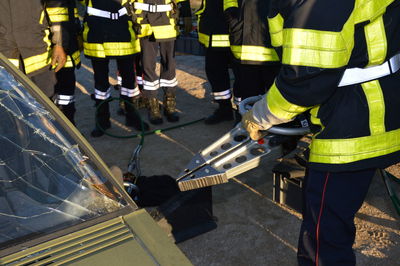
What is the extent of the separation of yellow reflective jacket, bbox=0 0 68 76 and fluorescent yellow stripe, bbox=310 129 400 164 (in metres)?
2.89

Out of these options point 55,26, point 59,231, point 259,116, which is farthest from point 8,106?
point 55,26

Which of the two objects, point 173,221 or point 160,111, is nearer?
point 173,221

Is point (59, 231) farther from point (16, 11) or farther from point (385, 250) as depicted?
point (16, 11)

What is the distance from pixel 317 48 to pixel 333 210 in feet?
2.48

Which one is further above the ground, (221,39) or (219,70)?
(221,39)

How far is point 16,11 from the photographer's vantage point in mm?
3514

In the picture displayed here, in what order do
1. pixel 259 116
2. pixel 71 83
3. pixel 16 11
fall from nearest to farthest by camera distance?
pixel 259 116 → pixel 16 11 → pixel 71 83

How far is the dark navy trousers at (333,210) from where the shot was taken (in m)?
1.85

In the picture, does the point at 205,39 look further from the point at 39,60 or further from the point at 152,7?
the point at 39,60

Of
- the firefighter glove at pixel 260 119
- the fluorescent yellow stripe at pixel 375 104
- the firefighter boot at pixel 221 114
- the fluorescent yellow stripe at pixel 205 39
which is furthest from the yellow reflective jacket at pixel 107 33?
the fluorescent yellow stripe at pixel 375 104

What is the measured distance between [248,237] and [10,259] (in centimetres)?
184

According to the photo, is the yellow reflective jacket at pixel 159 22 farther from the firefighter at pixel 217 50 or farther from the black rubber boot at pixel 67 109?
the black rubber boot at pixel 67 109

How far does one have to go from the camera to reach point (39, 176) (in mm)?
1696

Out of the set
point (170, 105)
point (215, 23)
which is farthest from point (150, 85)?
point (215, 23)
